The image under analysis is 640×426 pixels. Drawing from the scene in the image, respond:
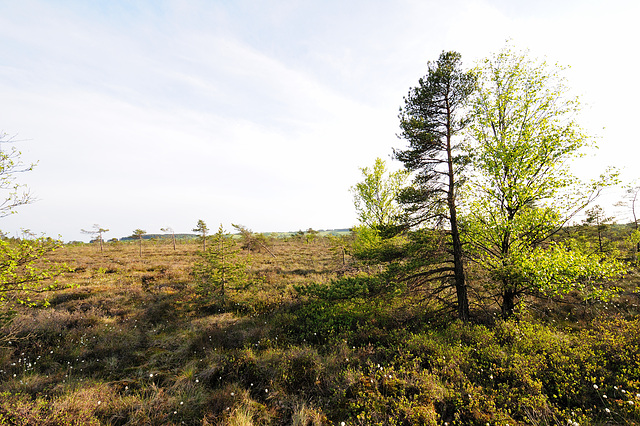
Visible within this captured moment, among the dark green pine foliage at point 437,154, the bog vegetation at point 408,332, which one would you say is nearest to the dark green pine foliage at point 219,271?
the bog vegetation at point 408,332

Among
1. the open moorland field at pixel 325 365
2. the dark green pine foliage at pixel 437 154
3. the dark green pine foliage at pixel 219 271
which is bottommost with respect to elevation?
the open moorland field at pixel 325 365

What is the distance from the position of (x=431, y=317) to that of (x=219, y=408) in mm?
8015

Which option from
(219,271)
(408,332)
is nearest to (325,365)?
(408,332)

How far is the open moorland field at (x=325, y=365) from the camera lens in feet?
16.1

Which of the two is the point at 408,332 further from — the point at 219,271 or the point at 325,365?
the point at 219,271

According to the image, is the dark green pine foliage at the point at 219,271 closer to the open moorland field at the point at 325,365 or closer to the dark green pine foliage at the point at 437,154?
the open moorland field at the point at 325,365

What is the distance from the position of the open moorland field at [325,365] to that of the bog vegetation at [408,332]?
0.18 ft

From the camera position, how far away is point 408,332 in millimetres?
8273

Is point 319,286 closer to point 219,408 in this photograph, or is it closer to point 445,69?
point 219,408

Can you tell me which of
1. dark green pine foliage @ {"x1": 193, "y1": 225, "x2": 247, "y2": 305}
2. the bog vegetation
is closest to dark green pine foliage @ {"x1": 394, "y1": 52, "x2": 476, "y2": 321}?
the bog vegetation

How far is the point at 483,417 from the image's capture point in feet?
15.0

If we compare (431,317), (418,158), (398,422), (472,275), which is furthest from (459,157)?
(398,422)

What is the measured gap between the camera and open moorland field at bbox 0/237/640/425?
490 centimetres

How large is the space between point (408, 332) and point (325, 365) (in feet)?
11.5
